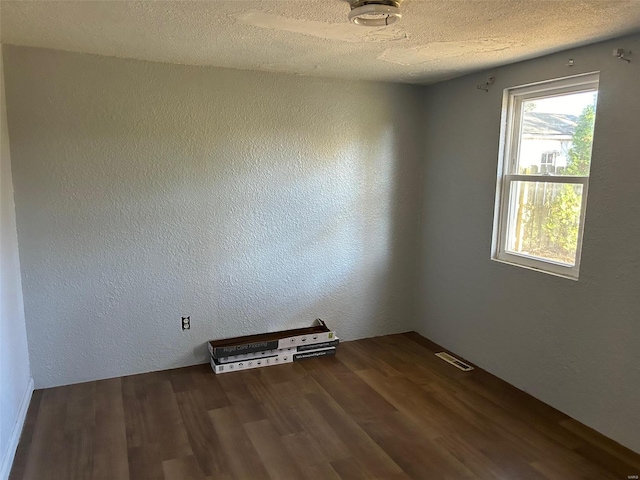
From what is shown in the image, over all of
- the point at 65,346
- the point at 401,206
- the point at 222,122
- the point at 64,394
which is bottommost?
the point at 64,394

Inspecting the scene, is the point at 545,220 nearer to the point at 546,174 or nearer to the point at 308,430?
the point at 546,174

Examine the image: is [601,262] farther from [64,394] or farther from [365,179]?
[64,394]

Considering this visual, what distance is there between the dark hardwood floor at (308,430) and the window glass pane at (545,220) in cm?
98

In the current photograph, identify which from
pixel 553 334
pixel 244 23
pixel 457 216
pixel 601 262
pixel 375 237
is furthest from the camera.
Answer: pixel 375 237

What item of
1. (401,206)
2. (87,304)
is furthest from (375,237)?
(87,304)

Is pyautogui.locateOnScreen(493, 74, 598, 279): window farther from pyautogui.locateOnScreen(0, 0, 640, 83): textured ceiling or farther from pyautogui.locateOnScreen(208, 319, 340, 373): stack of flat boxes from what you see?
pyautogui.locateOnScreen(208, 319, 340, 373): stack of flat boxes

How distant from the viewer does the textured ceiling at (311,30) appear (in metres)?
2.03

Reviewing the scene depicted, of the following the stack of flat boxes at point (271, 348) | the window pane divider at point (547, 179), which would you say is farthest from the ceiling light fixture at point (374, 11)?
the stack of flat boxes at point (271, 348)

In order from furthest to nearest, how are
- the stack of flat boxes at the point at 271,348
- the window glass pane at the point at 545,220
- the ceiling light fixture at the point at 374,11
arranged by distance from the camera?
the stack of flat boxes at the point at 271,348 < the window glass pane at the point at 545,220 < the ceiling light fixture at the point at 374,11

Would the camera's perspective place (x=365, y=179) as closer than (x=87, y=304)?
No

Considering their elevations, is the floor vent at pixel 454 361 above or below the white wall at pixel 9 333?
below

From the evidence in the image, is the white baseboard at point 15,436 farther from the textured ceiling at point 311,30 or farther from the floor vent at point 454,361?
the floor vent at point 454,361

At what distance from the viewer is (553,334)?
2930 millimetres

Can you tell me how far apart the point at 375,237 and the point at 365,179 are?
514 millimetres
